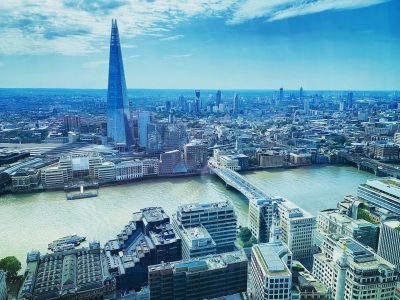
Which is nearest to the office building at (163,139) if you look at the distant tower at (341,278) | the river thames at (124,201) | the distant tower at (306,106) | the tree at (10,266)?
the river thames at (124,201)

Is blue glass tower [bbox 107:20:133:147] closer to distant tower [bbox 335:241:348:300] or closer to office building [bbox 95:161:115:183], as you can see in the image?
office building [bbox 95:161:115:183]

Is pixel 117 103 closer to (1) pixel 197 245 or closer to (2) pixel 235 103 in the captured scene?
(1) pixel 197 245

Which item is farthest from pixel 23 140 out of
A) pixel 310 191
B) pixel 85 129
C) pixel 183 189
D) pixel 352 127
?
pixel 352 127

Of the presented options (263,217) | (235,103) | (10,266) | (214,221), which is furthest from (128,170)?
(235,103)

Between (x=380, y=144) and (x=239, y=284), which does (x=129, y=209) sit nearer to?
(x=239, y=284)

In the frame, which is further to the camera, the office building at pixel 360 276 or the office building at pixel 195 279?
the office building at pixel 195 279

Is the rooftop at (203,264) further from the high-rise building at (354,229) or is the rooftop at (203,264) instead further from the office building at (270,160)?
the office building at (270,160)
